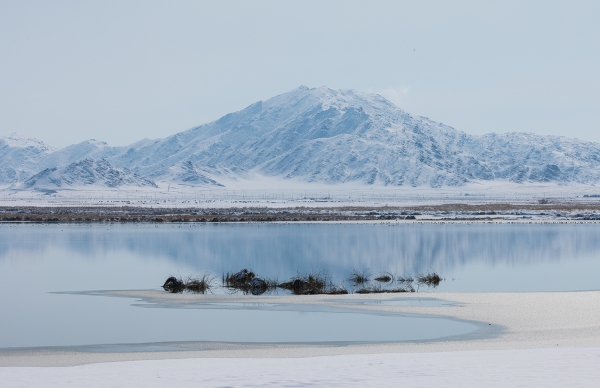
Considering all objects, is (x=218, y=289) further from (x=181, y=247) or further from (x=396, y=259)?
(x=181, y=247)

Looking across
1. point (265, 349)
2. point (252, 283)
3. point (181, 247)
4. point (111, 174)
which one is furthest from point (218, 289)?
point (111, 174)

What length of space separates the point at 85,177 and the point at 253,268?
166 metres

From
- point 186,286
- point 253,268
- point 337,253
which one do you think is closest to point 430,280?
point 253,268

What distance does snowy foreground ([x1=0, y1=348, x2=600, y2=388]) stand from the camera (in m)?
8.84

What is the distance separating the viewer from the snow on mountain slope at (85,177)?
175125 millimetres

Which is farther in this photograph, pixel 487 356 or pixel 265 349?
pixel 265 349

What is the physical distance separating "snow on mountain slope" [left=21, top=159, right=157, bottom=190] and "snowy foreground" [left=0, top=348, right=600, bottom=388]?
170 m

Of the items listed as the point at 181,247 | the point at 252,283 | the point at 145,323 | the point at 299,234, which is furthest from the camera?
the point at 299,234

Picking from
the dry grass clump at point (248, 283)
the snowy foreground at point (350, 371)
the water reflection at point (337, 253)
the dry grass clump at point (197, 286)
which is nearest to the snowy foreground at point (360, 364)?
the snowy foreground at point (350, 371)

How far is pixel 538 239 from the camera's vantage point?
129 feet

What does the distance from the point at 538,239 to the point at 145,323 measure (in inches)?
1167

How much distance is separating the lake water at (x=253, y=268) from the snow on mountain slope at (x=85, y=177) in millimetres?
133160

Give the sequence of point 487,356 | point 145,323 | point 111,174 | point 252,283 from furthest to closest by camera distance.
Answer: point 111,174 < point 252,283 < point 145,323 < point 487,356

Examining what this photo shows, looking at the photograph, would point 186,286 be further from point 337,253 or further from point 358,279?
point 337,253
